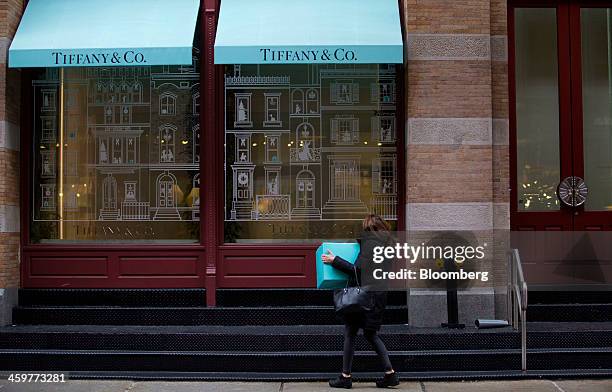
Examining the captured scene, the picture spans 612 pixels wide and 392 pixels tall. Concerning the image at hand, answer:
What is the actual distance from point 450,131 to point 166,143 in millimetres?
4027

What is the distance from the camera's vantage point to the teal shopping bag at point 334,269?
801 cm

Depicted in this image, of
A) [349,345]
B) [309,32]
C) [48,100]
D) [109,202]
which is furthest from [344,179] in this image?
[48,100]

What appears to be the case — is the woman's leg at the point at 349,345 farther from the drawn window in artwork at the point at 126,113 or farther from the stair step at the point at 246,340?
the drawn window in artwork at the point at 126,113

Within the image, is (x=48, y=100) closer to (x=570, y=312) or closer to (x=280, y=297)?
(x=280, y=297)

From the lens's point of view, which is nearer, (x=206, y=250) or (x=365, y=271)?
(x=365, y=271)

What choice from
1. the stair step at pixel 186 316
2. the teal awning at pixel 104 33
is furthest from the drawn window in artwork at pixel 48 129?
the stair step at pixel 186 316

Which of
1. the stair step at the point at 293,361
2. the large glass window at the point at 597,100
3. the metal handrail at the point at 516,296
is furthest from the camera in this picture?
the large glass window at the point at 597,100

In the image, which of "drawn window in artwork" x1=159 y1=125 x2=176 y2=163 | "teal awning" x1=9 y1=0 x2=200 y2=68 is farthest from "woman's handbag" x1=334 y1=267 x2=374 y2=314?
"drawn window in artwork" x1=159 y1=125 x2=176 y2=163

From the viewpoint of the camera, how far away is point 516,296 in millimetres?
9508

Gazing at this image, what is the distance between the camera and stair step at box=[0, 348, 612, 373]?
890cm

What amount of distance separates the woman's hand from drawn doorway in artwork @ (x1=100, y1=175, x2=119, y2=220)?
12.9 ft

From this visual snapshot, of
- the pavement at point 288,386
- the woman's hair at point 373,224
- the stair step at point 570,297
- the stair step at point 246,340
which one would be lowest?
the pavement at point 288,386

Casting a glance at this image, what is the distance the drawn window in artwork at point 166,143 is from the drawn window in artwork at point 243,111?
3.14ft

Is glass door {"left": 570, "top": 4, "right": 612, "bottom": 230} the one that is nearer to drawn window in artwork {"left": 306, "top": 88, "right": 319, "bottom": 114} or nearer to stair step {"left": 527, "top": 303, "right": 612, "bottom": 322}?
stair step {"left": 527, "top": 303, "right": 612, "bottom": 322}
